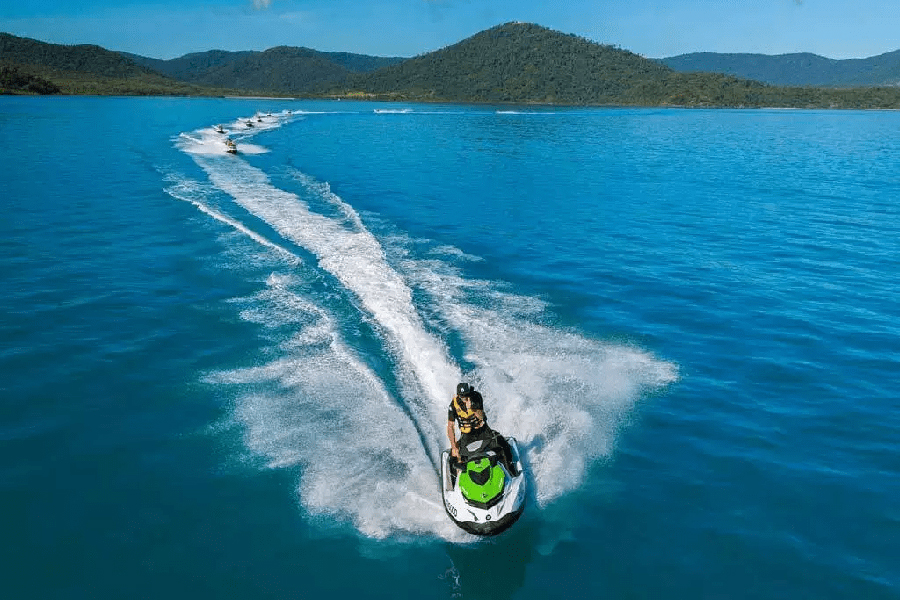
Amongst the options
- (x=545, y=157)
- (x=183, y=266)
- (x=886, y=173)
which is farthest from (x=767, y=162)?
(x=183, y=266)

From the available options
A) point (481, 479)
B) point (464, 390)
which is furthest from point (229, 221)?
point (481, 479)

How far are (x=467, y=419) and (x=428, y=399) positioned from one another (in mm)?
3677

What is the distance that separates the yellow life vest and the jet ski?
569 millimetres

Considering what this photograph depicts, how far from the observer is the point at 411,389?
17578 millimetres

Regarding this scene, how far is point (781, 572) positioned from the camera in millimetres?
11727

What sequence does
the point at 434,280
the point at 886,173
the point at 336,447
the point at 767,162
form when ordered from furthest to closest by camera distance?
1. the point at 767,162
2. the point at 886,173
3. the point at 434,280
4. the point at 336,447

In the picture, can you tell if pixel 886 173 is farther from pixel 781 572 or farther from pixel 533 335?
pixel 781 572

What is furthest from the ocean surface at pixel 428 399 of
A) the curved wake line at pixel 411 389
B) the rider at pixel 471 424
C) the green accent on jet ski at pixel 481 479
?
the rider at pixel 471 424

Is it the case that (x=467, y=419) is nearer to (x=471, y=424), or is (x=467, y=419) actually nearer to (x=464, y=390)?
(x=471, y=424)

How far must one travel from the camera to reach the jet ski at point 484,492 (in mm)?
11992

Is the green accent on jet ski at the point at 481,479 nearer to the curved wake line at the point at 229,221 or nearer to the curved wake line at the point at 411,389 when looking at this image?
the curved wake line at the point at 411,389

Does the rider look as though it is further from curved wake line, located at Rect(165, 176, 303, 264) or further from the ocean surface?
curved wake line, located at Rect(165, 176, 303, 264)

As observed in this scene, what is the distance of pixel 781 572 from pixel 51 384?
1842cm

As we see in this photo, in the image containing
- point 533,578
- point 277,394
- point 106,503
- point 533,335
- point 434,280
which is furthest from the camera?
point 434,280
